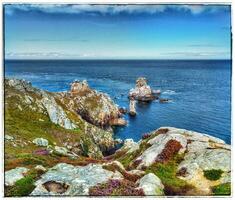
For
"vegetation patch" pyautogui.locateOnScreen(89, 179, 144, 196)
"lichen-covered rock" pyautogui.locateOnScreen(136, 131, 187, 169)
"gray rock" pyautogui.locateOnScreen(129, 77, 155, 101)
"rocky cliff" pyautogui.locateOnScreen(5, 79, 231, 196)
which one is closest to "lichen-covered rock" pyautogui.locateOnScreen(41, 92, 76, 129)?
"rocky cliff" pyautogui.locateOnScreen(5, 79, 231, 196)

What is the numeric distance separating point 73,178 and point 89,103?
170 feet

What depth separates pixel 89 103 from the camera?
83.9m

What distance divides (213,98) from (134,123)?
22456 mm

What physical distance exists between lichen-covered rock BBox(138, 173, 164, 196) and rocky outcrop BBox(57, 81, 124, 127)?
158 ft

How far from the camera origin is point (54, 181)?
104 feet

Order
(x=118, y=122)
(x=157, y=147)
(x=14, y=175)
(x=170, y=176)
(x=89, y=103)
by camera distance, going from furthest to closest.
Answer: (x=118, y=122) → (x=89, y=103) → (x=157, y=147) → (x=170, y=176) → (x=14, y=175)

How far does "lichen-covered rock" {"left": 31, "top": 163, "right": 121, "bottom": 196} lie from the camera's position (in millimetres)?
31172

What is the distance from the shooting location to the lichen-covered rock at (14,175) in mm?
32312

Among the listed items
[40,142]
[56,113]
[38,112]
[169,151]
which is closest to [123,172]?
[169,151]

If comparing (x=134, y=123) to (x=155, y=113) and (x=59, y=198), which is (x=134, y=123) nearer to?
(x=155, y=113)

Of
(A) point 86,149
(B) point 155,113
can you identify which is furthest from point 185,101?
(A) point 86,149

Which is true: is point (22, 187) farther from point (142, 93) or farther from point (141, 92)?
point (142, 93)

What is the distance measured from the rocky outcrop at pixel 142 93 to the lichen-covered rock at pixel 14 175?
70254 mm

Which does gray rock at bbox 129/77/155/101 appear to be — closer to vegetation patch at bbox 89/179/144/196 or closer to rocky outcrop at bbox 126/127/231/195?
rocky outcrop at bbox 126/127/231/195
